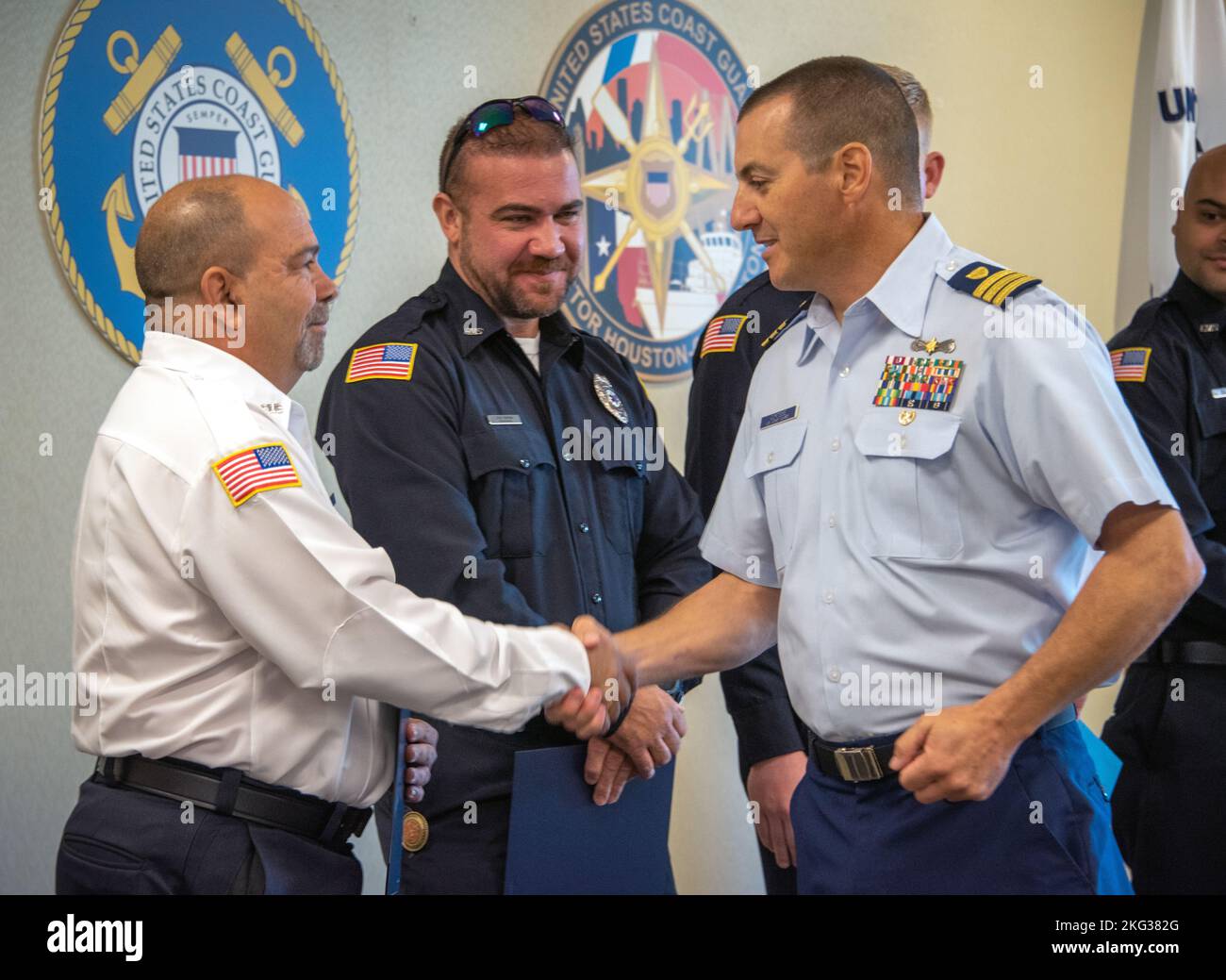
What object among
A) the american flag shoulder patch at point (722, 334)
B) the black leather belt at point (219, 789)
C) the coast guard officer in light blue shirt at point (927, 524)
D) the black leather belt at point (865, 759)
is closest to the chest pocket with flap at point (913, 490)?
the coast guard officer in light blue shirt at point (927, 524)

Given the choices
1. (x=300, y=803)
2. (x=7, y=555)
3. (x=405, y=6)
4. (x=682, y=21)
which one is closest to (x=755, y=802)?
(x=300, y=803)

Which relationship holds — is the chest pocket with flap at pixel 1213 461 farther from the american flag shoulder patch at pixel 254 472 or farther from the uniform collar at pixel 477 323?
the american flag shoulder patch at pixel 254 472

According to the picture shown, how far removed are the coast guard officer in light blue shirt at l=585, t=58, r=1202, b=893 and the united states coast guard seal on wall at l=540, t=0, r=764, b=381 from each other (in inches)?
60.8

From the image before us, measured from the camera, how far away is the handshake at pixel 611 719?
1.95m

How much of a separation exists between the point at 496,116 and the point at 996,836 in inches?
56.2

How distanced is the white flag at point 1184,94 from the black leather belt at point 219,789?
11.6 ft

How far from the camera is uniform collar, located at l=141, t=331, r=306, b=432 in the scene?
5.88ft

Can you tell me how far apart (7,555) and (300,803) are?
43.2 inches

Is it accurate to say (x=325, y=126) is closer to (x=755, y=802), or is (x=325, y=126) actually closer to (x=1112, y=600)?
(x=755, y=802)

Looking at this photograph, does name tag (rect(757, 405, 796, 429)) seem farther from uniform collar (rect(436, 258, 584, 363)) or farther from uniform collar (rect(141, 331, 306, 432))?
uniform collar (rect(141, 331, 306, 432))

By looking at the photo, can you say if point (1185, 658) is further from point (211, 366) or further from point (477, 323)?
point (211, 366)

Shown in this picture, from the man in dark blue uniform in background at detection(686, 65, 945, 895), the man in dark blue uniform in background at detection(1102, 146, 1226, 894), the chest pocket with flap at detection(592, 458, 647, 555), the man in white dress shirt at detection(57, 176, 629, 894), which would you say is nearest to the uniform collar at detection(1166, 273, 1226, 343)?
the man in dark blue uniform in background at detection(1102, 146, 1226, 894)

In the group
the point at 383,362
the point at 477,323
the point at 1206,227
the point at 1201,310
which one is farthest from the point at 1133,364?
the point at 383,362

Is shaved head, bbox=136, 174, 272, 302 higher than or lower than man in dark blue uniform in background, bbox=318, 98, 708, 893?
higher
